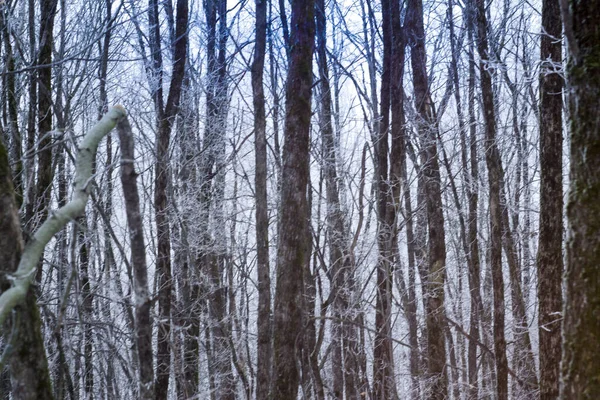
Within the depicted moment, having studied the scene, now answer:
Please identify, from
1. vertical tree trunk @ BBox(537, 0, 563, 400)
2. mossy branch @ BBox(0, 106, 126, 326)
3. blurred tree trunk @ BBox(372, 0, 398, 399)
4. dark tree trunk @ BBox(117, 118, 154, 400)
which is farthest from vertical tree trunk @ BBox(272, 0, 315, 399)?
mossy branch @ BBox(0, 106, 126, 326)

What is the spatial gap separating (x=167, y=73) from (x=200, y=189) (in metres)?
2.36

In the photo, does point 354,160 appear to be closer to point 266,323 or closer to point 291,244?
point 266,323

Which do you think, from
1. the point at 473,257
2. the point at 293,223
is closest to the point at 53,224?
the point at 293,223

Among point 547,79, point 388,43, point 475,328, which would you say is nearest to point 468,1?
point 388,43

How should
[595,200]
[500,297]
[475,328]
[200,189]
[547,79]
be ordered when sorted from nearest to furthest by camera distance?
[595,200] < [547,79] < [500,297] < [200,189] < [475,328]

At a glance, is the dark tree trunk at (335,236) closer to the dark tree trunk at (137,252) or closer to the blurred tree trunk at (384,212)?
the blurred tree trunk at (384,212)

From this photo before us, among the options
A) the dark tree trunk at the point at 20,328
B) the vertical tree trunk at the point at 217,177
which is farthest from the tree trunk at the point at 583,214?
the vertical tree trunk at the point at 217,177

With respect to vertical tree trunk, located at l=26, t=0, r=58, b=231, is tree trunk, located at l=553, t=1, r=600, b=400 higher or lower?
lower

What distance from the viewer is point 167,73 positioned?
11.5m

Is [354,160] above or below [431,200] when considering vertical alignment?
above

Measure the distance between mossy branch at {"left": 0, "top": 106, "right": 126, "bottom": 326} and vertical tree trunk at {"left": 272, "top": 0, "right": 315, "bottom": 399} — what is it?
4852 mm

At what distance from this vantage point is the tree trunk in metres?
2.68

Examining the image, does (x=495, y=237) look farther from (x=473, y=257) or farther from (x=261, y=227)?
(x=261, y=227)

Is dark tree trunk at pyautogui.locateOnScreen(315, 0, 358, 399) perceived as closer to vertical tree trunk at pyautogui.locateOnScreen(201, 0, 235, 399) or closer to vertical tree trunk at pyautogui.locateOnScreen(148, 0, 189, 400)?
vertical tree trunk at pyautogui.locateOnScreen(201, 0, 235, 399)
